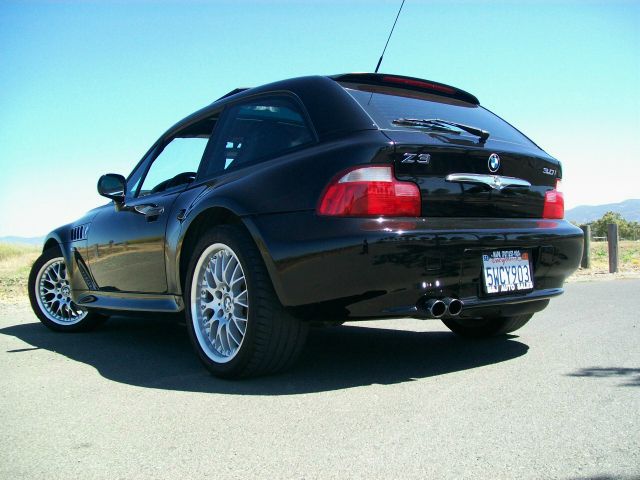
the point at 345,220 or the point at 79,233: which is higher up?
the point at 345,220

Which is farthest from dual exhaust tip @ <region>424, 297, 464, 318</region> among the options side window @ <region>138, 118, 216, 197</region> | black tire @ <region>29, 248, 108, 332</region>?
black tire @ <region>29, 248, 108, 332</region>

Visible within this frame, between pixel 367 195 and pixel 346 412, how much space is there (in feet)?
3.25

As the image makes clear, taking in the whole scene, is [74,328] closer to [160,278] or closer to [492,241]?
[160,278]

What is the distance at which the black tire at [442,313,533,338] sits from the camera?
4.28 m

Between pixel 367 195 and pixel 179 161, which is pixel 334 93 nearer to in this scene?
pixel 367 195

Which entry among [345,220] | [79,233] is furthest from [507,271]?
[79,233]

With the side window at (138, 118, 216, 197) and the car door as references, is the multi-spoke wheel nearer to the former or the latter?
the car door

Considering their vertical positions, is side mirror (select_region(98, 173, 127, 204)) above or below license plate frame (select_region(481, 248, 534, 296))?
above

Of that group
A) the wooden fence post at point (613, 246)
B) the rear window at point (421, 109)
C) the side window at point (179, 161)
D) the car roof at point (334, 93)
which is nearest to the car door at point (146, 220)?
the side window at point (179, 161)

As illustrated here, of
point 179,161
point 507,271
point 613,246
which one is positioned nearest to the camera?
point 507,271

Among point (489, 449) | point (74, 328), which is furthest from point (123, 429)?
point (74, 328)

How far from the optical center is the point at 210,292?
3.63 metres

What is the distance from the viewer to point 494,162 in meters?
3.32

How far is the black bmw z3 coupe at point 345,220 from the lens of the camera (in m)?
2.93
